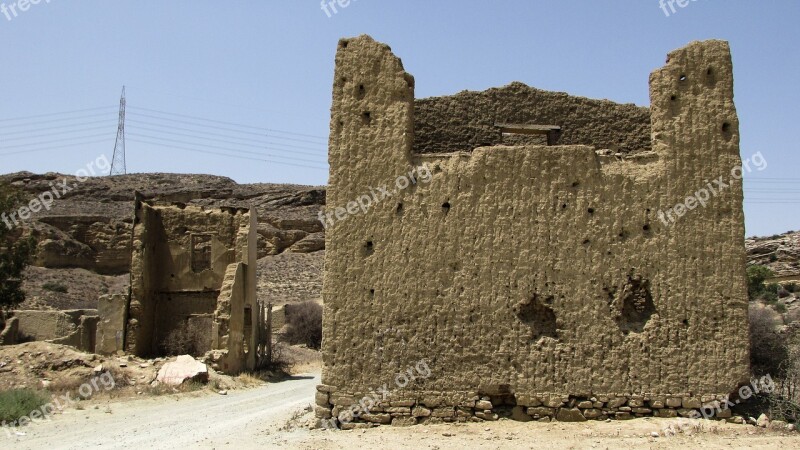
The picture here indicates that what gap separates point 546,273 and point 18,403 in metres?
8.98

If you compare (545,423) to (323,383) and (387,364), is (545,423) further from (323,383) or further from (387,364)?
(323,383)

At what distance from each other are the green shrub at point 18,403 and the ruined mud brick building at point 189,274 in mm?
5689

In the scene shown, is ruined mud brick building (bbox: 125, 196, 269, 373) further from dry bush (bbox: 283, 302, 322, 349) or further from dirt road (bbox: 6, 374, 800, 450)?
dry bush (bbox: 283, 302, 322, 349)

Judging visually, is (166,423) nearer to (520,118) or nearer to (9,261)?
(520,118)

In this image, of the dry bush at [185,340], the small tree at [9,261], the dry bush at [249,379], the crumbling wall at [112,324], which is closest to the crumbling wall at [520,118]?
the dry bush at [249,379]

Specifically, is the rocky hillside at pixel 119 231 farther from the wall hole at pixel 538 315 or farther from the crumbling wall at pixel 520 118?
the wall hole at pixel 538 315

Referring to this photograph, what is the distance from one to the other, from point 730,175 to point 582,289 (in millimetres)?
2616

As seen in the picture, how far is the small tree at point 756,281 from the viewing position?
34.3 metres

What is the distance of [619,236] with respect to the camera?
10.1 m

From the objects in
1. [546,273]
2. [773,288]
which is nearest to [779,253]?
[773,288]

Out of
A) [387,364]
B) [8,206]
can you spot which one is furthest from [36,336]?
[387,364]

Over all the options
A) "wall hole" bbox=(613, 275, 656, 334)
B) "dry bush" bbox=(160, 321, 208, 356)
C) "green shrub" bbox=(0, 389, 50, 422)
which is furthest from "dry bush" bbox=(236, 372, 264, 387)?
"wall hole" bbox=(613, 275, 656, 334)

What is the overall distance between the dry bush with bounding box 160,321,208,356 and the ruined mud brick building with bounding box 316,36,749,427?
10088 mm

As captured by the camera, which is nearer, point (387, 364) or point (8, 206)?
point (387, 364)
